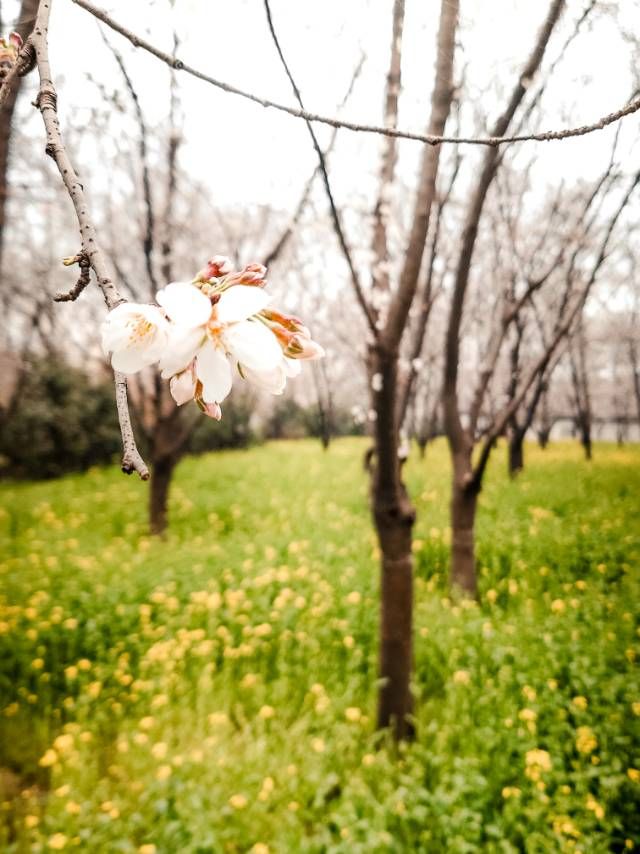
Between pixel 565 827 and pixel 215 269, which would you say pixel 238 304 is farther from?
pixel 565 827

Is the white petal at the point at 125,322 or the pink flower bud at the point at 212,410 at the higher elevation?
the white petal at the point at 125,322

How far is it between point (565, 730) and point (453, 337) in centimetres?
248

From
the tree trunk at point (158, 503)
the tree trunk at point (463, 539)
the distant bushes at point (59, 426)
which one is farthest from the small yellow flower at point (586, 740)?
the distant bushes at point (59, 426)

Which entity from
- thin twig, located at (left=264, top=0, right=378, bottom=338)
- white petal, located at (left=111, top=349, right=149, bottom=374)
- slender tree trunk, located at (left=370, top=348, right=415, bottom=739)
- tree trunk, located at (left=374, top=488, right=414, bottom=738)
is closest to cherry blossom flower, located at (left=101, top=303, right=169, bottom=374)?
white petal, located at (left=111, top=349, right=149, bottom=374)

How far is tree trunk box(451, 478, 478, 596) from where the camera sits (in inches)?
177

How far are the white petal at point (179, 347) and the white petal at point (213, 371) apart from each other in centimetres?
2

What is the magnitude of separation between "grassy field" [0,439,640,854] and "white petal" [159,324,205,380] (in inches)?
100

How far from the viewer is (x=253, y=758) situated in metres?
2.96

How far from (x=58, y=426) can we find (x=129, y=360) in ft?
47.0

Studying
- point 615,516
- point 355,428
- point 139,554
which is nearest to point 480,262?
point 615,516

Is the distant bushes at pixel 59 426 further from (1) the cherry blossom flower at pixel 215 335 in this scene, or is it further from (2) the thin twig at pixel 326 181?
(1) the cherry blossom flower at pixel 215 335

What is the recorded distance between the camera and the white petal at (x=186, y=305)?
63cm

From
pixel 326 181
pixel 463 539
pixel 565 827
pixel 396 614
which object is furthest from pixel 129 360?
pixel 463 539

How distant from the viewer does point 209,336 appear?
27.4 inches
